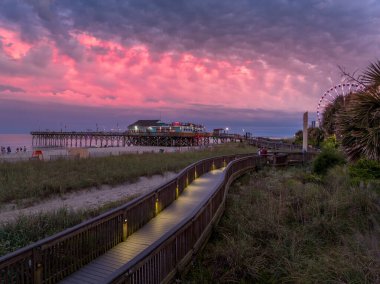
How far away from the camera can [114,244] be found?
7336mm

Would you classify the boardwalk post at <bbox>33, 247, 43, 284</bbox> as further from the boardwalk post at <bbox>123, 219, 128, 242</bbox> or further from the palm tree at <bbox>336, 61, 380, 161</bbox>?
the palm tree at <bbox>336, 61, 380, 161</bbox>

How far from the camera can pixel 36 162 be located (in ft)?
75.1

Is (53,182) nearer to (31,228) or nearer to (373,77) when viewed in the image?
(31,228)

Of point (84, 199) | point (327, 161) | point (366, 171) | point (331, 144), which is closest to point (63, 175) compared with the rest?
point (84, 199)

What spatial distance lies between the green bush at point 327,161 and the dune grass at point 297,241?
7.91 metres

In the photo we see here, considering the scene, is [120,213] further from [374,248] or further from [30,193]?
[30,193]

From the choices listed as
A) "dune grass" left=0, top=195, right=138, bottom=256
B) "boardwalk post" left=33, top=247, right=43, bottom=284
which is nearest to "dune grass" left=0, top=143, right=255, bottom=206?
"dune grass" left=0, top=195, right=138, bottom=256

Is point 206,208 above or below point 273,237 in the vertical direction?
above

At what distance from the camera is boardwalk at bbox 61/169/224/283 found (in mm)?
6035

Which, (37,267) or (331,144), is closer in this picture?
(37,267)

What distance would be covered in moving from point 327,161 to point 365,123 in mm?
14686

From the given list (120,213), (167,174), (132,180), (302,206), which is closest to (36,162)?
(132,180)

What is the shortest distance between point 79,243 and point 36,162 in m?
19.0

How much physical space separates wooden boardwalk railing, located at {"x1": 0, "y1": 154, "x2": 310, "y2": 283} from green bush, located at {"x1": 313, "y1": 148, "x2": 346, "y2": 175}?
1439 centimetres
